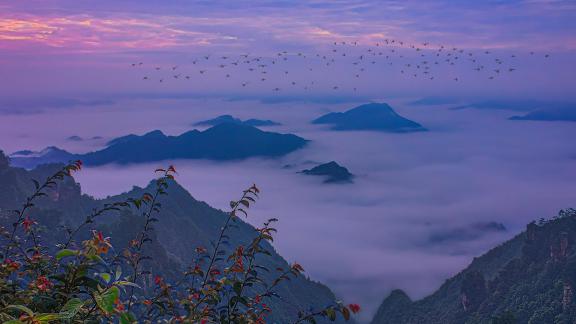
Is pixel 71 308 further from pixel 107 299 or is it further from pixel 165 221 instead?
pixel 165 221

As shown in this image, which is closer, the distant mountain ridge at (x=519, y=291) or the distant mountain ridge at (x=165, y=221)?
the distant mountain ridge at (x=519, y=291)

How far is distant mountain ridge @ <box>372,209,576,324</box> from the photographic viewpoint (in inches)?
3398

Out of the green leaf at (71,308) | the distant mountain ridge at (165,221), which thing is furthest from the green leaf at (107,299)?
the distant mountain ridge at (165,221)

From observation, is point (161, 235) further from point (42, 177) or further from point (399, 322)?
point (399, 322)

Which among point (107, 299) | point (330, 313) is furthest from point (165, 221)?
point (107, 299)

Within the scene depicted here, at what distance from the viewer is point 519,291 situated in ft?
320

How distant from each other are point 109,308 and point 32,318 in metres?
0.63

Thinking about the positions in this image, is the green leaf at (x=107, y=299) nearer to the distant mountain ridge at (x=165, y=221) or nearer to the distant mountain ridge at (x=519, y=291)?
the distant mountain ridge at (x=519, y=291)

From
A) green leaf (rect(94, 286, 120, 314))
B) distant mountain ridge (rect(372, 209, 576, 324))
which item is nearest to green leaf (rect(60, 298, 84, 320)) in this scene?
green leaf (rect(94, 286, 120, 314))

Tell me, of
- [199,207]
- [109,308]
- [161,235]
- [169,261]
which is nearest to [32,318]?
[109,308]

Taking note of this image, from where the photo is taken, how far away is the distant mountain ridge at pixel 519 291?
86312mm

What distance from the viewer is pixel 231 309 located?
28.9 feet

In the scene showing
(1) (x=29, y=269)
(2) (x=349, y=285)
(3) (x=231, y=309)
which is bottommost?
(2) (x=349, y=285)

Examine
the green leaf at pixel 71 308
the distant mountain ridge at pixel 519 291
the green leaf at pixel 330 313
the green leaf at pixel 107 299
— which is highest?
the green leaf at pixel 107 299
